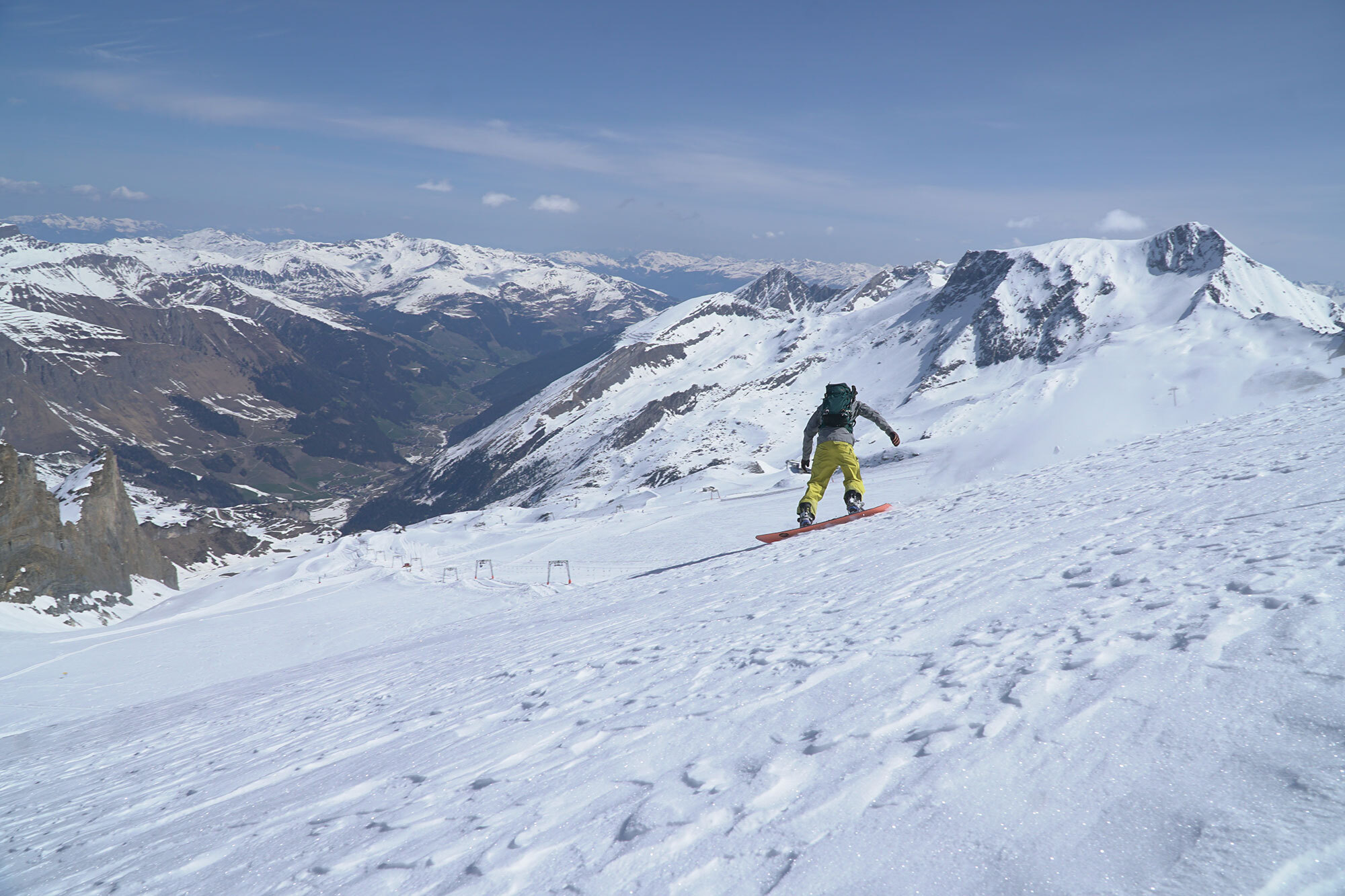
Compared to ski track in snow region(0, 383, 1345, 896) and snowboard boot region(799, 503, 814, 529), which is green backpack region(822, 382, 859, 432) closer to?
snowboard boot region(799, 503, 814, 529)

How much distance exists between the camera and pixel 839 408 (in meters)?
15.7

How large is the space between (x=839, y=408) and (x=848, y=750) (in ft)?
40.2

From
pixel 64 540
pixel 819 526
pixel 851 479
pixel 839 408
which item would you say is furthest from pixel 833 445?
pixel 64 540

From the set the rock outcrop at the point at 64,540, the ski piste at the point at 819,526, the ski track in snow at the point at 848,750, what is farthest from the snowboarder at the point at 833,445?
the rock outcrop at the point at 64,540

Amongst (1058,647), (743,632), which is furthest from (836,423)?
(1058,647)

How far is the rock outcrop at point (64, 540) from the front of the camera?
5578 cm

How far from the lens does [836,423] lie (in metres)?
15.8

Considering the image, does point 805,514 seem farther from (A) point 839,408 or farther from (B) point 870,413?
(B) point 870,413

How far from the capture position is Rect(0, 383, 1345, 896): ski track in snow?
10.2 ft

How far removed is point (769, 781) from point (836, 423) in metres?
12.5

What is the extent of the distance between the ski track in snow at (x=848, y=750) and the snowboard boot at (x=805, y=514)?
4884 millimetres

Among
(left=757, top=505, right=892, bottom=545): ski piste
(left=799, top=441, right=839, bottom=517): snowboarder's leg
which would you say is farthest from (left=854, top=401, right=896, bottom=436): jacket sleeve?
(left=757, top=505, right=892, bottom=545): ski piste

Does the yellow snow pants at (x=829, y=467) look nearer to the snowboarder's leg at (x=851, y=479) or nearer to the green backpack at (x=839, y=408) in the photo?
the snowboarder's leg at (x=851, y=479)

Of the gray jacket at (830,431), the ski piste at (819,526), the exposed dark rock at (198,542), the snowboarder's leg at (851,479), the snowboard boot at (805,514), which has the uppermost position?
the gray jacket at (830,431)
